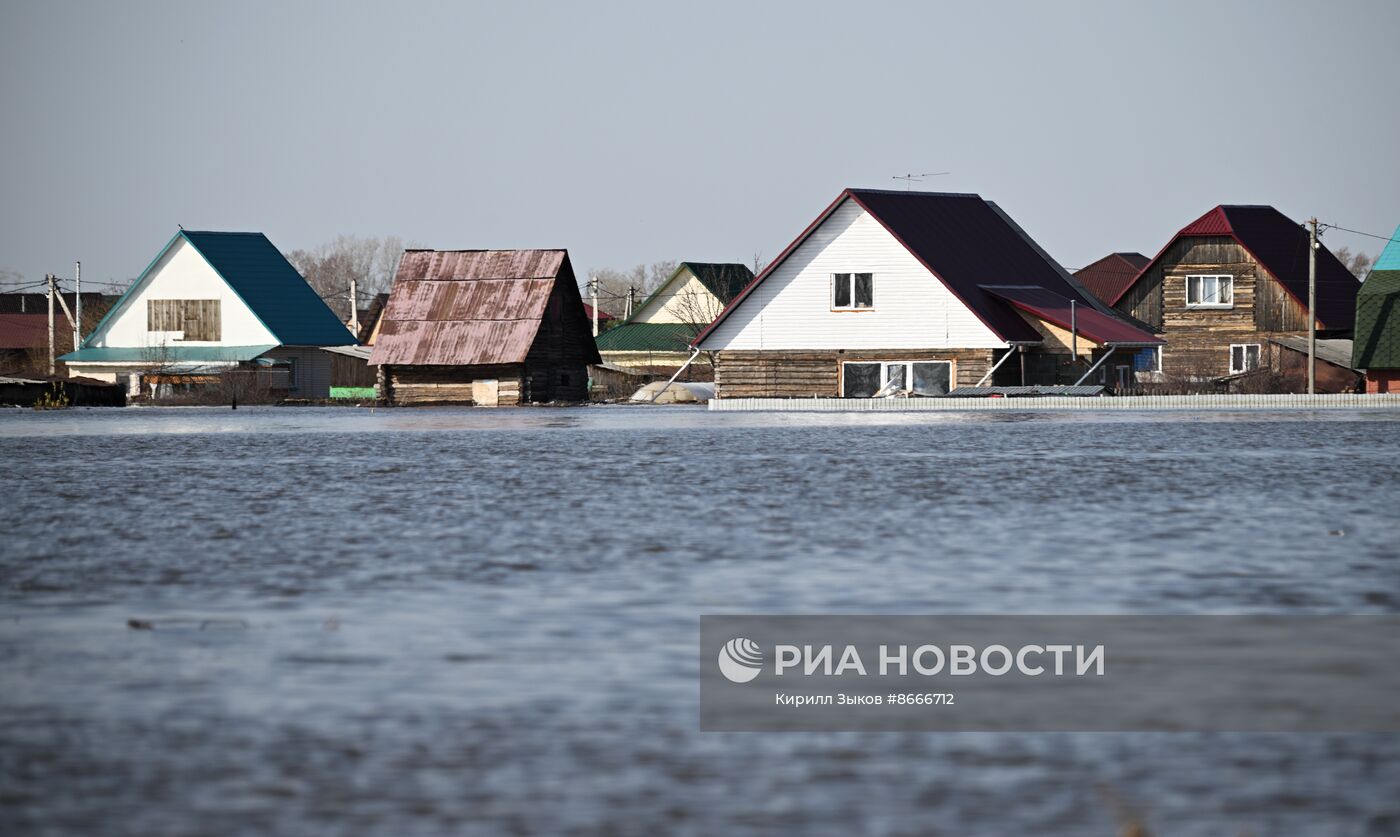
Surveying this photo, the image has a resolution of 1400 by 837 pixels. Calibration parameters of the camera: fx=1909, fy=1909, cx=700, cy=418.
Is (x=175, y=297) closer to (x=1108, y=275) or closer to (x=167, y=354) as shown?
(x=167, y=354)

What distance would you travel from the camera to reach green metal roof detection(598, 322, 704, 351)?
299ft

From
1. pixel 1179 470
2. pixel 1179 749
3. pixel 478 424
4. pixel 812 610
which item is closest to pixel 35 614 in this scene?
pixel 812 610

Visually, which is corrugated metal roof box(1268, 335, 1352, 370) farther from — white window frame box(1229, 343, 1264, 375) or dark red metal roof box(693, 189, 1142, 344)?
dark red metal roof box(693, 189, 1142, 344)

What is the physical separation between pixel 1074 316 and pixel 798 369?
8734 millimetres

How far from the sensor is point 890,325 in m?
55.3

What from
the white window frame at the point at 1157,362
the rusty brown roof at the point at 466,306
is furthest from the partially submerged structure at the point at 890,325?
the rusty brown roof at the point at 466,306

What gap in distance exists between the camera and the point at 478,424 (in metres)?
41.9

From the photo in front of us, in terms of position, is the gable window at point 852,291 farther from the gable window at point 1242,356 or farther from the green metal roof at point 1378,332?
the gable window at point 1242,356

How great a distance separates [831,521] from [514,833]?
9.26 metres

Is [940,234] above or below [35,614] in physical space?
above

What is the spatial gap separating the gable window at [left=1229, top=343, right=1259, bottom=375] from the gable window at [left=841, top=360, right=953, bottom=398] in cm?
1265

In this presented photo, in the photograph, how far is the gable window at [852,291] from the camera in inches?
2201

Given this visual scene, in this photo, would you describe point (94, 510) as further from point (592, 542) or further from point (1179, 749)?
point (1179, 749)

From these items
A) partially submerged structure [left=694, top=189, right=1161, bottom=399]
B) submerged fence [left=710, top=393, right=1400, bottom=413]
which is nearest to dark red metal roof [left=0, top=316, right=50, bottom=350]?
partially submerged structure [left=694, top=189, right=1161, bottom=399]
